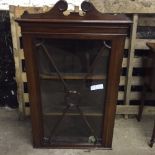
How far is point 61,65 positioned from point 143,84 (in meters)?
0.81

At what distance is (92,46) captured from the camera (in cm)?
166

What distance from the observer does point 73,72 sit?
68.9 inches

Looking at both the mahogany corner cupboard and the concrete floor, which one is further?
the concrete floor

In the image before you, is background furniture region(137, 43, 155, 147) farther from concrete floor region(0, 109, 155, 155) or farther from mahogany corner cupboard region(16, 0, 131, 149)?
mahogany corner cupboard region(16, 0, 131, 149)

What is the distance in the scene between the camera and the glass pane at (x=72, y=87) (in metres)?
1.66

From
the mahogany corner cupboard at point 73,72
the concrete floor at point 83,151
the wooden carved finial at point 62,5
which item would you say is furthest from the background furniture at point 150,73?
the wooden carved finial at point 62,5

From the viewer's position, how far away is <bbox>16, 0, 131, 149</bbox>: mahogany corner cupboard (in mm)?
1556

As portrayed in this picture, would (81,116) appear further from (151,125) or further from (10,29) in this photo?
(10,29)

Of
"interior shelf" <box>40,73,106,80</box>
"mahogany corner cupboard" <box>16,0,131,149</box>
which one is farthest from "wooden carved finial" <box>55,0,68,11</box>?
"interior shelf" <box>40,73,106,80</box>

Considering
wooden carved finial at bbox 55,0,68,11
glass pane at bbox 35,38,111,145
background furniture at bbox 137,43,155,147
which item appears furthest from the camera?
background furniture at bbox 137,43,155,147

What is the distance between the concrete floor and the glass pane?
11cm

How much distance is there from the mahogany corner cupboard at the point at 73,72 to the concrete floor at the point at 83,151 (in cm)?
6

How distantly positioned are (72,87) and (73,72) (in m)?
0.12

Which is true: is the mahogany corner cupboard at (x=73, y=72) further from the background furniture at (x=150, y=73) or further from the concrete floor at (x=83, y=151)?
the background furniture at (x=150, y=73)
